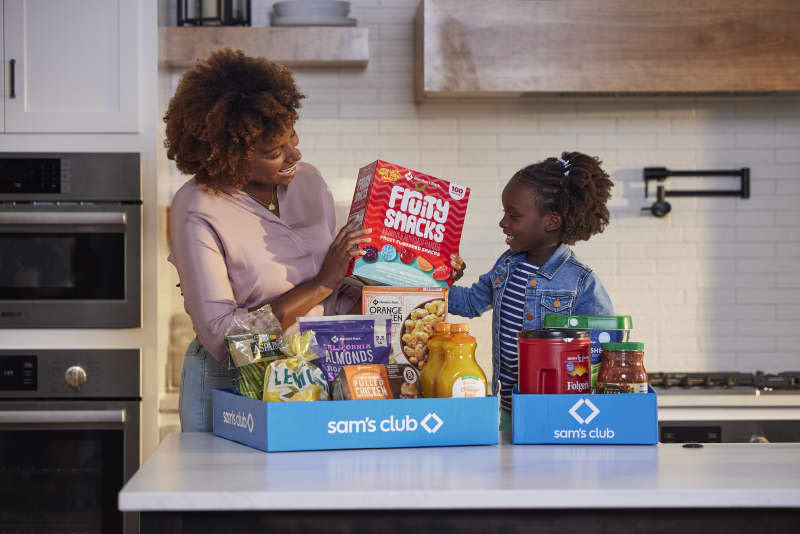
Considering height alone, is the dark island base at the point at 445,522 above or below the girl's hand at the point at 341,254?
below

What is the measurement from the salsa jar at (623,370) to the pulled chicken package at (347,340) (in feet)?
1.33

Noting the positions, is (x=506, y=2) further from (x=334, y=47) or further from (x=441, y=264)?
(x=441, y=264)

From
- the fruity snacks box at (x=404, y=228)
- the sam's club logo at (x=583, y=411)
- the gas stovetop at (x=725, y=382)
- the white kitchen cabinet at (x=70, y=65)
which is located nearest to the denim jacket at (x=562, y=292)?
the fruity snacks box at (x=404, y=228)

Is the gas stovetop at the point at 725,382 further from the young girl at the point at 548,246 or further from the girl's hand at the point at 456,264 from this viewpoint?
the girl's hand at the point at 456,264

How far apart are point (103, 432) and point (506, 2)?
2107 millimetres

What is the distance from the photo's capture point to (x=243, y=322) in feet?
5.24

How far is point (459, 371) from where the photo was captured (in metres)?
1.46

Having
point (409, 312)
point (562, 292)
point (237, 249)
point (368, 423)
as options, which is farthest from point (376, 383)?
point (562, 292)

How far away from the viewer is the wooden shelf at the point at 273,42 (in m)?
3.13

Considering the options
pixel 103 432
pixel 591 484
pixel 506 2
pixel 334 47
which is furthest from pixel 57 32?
pixel 591 484

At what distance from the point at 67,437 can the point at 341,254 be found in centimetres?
168

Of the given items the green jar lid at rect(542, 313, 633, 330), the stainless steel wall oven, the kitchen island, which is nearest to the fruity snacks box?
the green jar lid at rect(542, 313, 633, 330)

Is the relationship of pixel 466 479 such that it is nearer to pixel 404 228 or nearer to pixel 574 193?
pixel 404 228

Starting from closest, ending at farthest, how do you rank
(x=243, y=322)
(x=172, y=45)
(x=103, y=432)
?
(x=243, y=322) → (x=103, y=432) → (x=172, y=45)
